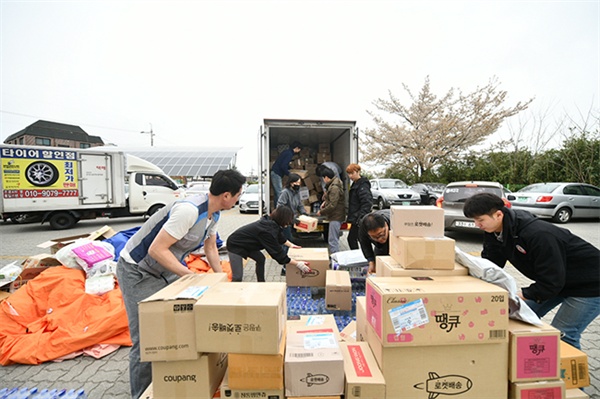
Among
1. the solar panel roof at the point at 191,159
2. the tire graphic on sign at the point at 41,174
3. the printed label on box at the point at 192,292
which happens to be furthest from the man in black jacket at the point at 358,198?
the solar panel roof at the point at 191,159

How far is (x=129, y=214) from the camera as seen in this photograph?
34.5ft

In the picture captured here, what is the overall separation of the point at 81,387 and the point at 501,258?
339 cm

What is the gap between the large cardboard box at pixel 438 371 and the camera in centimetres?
161

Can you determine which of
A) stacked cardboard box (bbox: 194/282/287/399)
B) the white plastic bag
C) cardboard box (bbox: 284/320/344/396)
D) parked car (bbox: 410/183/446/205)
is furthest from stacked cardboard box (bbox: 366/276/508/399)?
parked car (bbox: 410/183/446/205)

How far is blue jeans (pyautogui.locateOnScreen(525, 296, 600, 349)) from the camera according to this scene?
1.94 meters

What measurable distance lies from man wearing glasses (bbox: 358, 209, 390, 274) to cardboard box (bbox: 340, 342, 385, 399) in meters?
1.48

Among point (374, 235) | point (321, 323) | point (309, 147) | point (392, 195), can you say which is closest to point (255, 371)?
point (321, 323)

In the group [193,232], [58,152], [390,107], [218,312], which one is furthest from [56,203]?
[390,107]

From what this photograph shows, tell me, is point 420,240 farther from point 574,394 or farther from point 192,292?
point 192,292

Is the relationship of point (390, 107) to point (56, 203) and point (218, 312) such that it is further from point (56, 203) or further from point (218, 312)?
point (218, 312)

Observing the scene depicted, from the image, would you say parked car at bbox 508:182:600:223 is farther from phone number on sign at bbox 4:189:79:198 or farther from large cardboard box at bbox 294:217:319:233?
phone number on sign at bbox 4:189:79:198

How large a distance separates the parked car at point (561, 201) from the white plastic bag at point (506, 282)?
380 inches

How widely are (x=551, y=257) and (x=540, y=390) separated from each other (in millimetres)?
746

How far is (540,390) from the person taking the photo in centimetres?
159
